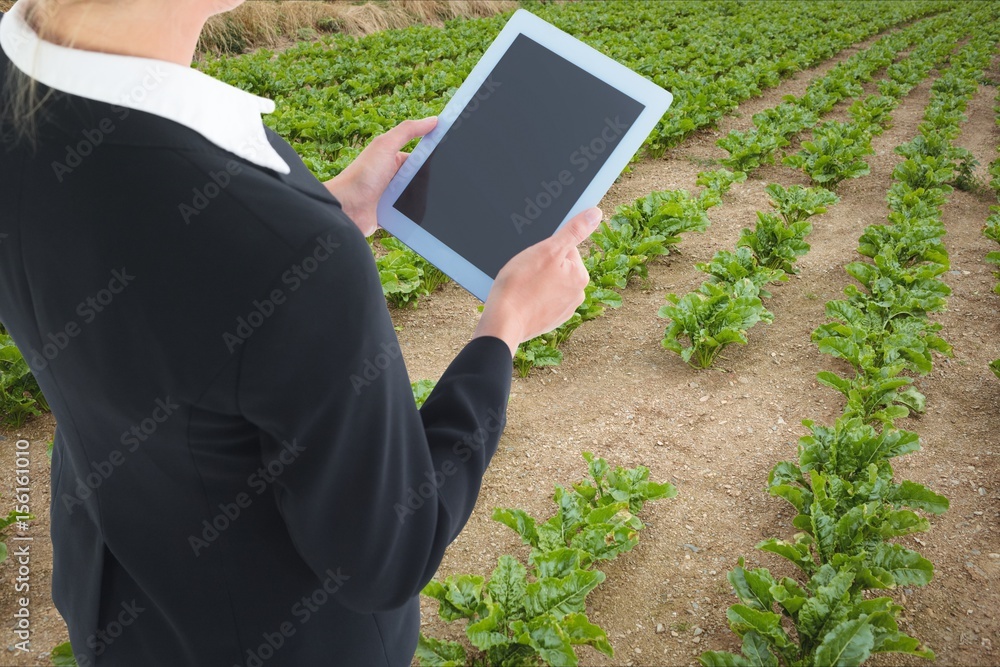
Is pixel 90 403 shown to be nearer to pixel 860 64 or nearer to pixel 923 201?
pixel 923 201

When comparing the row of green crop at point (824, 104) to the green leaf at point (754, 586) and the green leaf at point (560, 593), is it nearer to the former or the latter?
the green leaf at point (754, 586)

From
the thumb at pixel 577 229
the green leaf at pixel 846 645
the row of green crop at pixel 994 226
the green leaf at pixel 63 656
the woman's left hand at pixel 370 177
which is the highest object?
the row of green crop at pixel 994 226

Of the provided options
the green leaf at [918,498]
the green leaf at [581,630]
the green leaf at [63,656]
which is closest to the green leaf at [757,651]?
the green leaf at [581,630]

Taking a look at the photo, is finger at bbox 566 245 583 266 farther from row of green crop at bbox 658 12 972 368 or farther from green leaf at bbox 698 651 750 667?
row of green crop at bbox 658 12 972 368

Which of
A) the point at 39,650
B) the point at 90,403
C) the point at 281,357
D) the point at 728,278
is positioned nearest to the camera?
the point at 281,357

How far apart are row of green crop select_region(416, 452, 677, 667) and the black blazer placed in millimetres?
1699

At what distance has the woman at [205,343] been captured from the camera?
734 millimetres

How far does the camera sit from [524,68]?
54.7 inches

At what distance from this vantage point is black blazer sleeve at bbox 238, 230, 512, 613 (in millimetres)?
734

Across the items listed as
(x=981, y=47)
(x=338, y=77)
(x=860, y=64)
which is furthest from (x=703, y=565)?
(x=981, y=47)

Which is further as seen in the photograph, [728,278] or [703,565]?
[728,278]

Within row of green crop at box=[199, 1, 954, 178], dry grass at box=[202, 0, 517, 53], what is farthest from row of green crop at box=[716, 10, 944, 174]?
dry grass at box=[202, 0, 517, 53]

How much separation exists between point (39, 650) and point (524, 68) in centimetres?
295

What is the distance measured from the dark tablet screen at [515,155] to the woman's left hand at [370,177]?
9 centimetres
